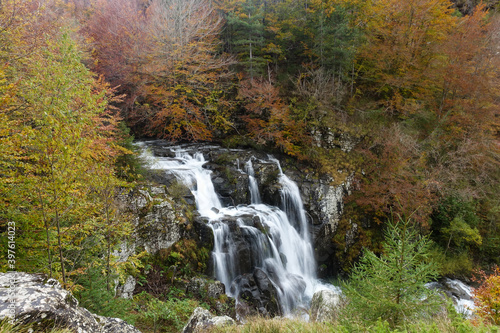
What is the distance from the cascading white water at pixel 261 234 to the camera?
968cm

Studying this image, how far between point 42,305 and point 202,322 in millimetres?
3185

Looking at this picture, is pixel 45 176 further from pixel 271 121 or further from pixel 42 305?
pixel 271 121

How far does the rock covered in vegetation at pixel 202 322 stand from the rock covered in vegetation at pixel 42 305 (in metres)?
1.97

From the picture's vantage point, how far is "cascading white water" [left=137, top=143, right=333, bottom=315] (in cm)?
968

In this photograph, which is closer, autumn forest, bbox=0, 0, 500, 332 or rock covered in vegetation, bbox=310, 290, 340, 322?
rock covered in vegetation, bbox=310, 290, 340, 322

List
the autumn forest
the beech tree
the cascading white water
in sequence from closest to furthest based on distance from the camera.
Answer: the beech tree < the cascading white water < the autumn forest

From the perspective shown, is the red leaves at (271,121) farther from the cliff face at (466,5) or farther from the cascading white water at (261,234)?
the cliff face at (466,5)

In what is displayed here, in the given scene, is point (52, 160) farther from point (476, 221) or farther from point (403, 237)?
point (476, 221)

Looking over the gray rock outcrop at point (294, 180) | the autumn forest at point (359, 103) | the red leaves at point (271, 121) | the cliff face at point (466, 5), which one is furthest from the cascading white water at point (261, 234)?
the cliff face at point (466, 5)

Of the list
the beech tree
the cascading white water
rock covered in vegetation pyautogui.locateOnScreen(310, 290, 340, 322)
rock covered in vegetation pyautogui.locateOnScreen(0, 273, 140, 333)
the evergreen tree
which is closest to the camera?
rock covered in vegetation pyautogui.locateOnScreen(0, 273, 140, 333)

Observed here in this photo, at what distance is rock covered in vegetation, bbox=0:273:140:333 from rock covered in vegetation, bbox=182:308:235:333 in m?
1.97

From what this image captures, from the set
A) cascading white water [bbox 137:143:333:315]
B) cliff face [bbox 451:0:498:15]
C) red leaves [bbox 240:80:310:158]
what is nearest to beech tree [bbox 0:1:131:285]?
cascading white water [bbox 137:143:333:315]

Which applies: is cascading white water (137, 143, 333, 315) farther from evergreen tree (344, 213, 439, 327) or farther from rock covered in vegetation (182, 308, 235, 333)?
evergreen tree (344, 213, 439, 327)

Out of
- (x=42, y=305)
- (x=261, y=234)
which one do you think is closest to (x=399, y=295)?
(x=42, y=305)
